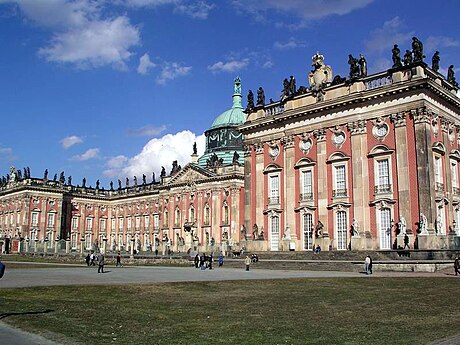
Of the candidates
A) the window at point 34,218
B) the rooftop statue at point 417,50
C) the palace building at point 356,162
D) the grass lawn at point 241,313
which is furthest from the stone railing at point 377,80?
the window at point 34,218

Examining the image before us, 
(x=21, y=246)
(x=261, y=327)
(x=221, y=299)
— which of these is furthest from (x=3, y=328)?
(x=21, y=246)

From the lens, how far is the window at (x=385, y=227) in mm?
42634

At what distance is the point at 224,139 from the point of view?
90.0 m

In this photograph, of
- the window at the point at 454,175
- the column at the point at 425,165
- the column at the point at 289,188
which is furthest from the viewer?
Answer: the column at the point at 289,188

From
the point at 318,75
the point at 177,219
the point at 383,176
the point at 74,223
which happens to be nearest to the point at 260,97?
the point at 318,75

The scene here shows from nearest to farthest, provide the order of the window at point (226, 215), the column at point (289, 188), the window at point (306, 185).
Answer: the window at point (306, 185), the column at point (289, 188), the window at point (226, 215)

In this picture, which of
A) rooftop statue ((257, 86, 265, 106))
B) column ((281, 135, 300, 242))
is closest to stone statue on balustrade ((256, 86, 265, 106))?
rooftop statue ((257, 86, 265, 106))

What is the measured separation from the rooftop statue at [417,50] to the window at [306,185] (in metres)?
14.3

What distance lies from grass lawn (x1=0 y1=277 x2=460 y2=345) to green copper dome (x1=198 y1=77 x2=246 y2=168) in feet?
211

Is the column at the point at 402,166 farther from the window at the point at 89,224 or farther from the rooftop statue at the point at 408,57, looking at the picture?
the window at the point at 89,224

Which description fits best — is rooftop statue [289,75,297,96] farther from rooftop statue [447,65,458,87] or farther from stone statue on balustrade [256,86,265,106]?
rooftop statue [447,65,458,87]

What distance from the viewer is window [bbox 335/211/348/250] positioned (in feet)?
150

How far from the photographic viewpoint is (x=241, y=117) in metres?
92.1

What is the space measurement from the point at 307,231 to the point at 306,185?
14.9 ft
